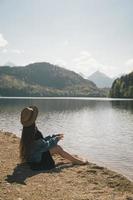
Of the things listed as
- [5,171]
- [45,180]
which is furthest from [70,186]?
[5,171]

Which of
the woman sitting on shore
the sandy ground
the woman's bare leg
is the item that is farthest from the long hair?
the woman's bare leg

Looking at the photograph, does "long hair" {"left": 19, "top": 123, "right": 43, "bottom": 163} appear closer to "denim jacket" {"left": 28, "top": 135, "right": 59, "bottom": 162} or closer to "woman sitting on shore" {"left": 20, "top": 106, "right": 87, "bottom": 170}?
"woman sitting on shore" {"left": 20, "top": 106, "right": 87, "bottom": 170}

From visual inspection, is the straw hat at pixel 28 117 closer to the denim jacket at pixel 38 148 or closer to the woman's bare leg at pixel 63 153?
the denim jacket at pixel 38 148

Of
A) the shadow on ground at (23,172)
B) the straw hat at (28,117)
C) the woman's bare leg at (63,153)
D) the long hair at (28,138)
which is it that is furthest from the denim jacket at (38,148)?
the straw hat at (28,117)

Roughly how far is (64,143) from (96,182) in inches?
858

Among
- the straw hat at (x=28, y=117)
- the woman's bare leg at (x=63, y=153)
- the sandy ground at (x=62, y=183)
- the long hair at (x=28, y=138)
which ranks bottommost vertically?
the sandy ground at (x=62, y=183)

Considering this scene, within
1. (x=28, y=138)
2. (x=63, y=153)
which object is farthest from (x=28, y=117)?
(x=63, y=153)

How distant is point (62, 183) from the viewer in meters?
14.2

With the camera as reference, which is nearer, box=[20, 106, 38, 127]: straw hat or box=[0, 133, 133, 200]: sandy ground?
box=[0, 133, 133, 200]: sandy ground

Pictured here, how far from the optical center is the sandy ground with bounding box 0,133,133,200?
40.4 ft

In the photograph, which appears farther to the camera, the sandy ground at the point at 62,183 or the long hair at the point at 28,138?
the long hair at the point at 28,138

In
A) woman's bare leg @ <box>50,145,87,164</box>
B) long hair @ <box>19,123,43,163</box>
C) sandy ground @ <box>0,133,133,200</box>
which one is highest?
long hair @ <box>19,123,43,163</box>

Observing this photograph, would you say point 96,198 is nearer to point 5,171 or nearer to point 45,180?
point 45,180

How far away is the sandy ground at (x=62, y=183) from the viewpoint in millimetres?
12328
